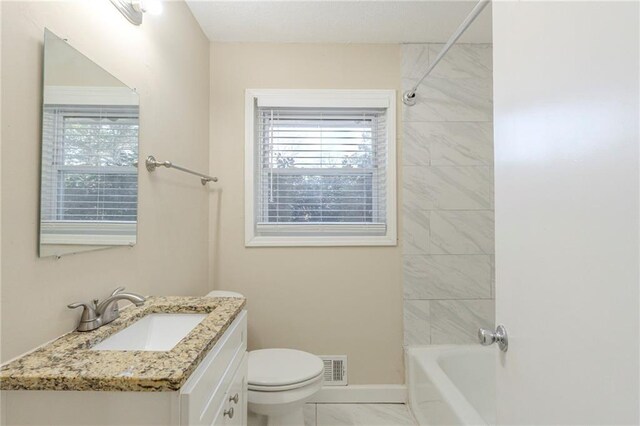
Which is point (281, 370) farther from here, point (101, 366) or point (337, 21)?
point (337, 21)

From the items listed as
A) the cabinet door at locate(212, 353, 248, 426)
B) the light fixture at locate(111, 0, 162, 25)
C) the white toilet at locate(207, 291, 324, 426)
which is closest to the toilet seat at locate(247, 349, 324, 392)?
the white toilet at locate(207, 291, 324, 426)

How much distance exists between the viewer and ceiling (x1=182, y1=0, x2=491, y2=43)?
5.73 ft

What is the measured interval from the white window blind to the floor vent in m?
1.48

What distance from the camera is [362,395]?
203 centimetres

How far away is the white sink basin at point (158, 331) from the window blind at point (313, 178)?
38.9 inches

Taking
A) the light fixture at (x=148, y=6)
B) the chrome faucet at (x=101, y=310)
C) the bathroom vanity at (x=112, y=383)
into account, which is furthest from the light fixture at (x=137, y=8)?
the bathroom vanity at (x=112, y=383)

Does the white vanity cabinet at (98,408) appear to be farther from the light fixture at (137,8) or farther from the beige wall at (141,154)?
the light fixture at (137,8)

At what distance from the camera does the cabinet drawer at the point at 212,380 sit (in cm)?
71

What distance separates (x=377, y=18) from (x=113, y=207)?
1717 mm

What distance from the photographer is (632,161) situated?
0.47 meters

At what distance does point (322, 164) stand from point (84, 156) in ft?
4.52

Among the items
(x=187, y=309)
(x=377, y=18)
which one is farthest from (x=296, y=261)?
(x=377, y=18)

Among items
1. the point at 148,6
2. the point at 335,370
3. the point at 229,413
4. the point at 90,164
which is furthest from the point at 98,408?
the point at 335,370

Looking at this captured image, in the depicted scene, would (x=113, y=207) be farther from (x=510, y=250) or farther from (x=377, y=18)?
(x=377, y=18)
